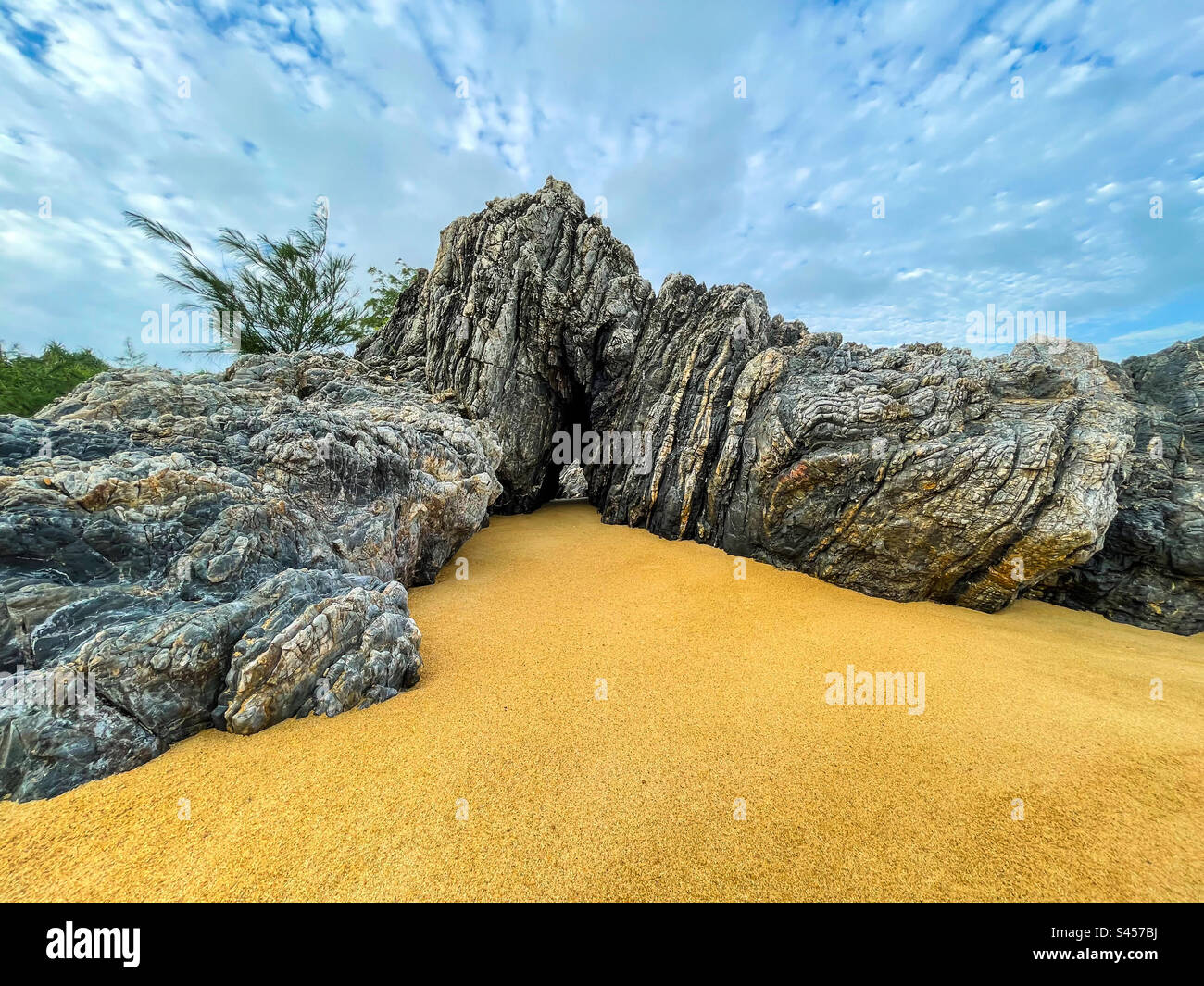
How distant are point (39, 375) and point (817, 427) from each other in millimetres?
22200

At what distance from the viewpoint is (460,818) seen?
266cm

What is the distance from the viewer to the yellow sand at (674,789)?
2.32m

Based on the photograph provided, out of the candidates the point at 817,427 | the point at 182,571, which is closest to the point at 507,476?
the point at 817,427

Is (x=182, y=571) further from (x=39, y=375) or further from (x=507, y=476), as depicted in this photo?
(x=39, y=375)

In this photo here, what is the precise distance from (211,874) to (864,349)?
465 inches

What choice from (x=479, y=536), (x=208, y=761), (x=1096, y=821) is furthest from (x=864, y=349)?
(x=208, y=761)

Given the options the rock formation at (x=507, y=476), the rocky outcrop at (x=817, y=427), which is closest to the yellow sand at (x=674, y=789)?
the rock formation at (x=507, y=476)

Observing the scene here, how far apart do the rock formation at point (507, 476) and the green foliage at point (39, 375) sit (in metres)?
8.43

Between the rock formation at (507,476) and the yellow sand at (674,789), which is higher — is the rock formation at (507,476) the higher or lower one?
the higher one

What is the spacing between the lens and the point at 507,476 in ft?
39.3

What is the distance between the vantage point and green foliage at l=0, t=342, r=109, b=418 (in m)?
11.5

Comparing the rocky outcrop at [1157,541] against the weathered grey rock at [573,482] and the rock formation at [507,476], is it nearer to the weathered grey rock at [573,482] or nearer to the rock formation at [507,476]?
the rock formation at [507,476]

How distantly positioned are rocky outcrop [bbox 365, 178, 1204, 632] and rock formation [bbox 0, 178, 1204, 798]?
1.8 inches

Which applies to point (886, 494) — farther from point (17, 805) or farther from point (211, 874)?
point (17, 805)
